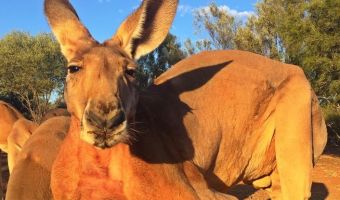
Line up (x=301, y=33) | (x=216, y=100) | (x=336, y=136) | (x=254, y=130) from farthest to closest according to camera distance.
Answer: (x=336, y=136) < (x=301, y=33) < (x=254, y=130) < (x=216, y=100)

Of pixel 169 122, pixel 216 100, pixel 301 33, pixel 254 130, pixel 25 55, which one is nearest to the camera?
pixel 169 122

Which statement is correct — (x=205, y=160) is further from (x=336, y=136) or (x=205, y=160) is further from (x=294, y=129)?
(x=336, y=136)

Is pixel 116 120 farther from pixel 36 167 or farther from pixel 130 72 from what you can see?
pixel 36 167

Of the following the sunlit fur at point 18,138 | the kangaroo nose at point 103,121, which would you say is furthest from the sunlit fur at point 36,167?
the kangaroo nose at point 103,121

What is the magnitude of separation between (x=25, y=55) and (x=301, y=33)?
20712 millimetres

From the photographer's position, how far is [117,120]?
3.34 metres

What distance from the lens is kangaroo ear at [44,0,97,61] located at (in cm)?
427

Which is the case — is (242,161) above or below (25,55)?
below

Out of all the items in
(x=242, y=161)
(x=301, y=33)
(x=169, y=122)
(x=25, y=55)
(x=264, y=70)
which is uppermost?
(x=25, y=55)

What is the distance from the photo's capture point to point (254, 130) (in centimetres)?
575

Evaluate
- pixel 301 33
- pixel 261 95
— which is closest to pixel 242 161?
pixel 261 95

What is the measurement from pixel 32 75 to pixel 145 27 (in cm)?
2953

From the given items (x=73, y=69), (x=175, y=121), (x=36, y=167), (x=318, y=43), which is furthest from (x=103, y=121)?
(x=318, y=43)

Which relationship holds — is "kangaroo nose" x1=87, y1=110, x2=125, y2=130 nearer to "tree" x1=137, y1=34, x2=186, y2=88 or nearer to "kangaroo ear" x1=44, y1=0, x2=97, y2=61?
"kangaroo ear" x1=44, y1=0, x2=97, y2=61
